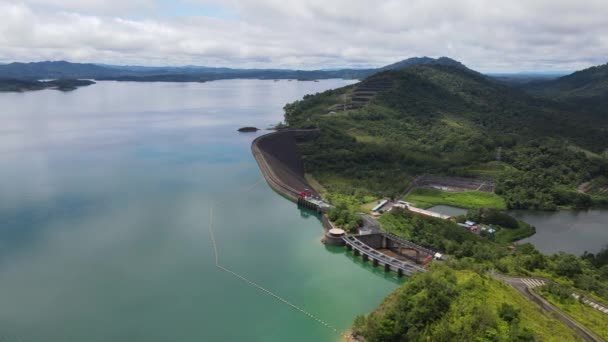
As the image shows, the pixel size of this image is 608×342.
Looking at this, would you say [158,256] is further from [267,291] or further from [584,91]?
[584,91]

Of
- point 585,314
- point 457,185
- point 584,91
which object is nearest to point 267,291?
point 585,314

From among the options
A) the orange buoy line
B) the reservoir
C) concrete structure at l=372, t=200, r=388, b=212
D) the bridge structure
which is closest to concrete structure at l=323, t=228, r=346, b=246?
the bridge structure

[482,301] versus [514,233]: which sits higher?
[482,301]

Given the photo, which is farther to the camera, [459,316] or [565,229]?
[565,229]

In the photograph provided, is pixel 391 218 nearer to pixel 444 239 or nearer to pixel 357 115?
pixel 444 239

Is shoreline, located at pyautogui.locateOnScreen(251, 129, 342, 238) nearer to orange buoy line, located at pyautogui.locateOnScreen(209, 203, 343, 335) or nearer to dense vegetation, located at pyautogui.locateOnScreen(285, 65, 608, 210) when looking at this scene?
dense vegetation, located at pyautogui.locateOnScreen(285, 65, 608, 210)

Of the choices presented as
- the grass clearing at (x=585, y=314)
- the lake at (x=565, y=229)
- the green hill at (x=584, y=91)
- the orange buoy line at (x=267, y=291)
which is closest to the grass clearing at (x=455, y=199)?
the lake at (x=565, y=229)

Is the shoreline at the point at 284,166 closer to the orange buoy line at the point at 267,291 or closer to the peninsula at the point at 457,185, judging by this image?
the peninsula at the point at 457,185
